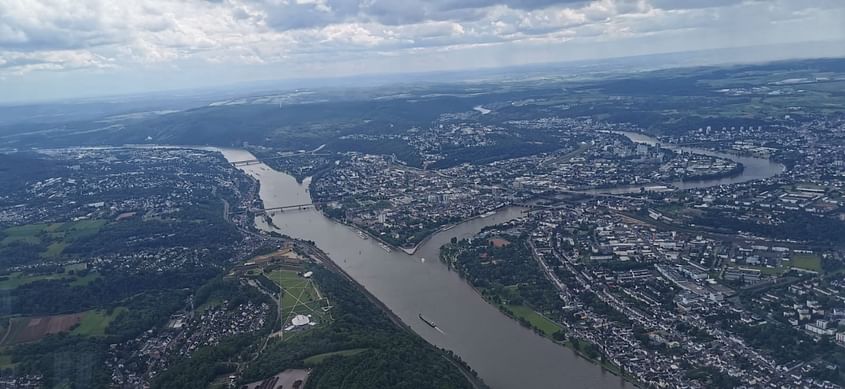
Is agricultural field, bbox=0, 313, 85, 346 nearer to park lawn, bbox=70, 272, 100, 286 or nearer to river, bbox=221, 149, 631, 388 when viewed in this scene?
park lawn, bbox=70, 272, 100, 286

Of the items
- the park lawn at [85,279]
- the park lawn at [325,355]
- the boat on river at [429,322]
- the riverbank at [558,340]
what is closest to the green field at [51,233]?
the park lawn at [85,279]

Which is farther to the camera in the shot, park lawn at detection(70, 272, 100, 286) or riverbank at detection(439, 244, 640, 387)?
park lawn at detection(70, 272, 100, 286)

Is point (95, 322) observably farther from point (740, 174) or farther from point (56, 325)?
point (740, 174)

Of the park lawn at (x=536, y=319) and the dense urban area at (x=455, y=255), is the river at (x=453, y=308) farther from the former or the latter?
the dense urban area at (x=455, y=255)

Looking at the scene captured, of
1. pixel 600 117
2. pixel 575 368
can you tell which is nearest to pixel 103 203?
pixel 575 368

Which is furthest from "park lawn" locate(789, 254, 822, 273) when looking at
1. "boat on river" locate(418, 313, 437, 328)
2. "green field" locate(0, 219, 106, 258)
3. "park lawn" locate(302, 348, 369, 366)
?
"green field" locate(0, 219, 106, 258)

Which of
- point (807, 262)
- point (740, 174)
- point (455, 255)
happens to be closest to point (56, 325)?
point (455, 255)

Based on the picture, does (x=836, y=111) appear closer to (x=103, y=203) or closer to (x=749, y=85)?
(x=749, y=85)
